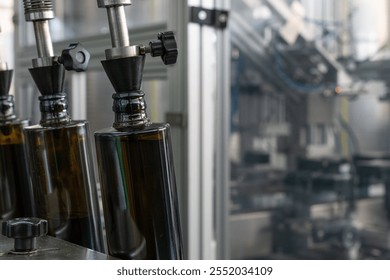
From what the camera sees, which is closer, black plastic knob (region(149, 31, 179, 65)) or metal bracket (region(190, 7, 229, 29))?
black plastic knob (region(149, 31, 179, 65))

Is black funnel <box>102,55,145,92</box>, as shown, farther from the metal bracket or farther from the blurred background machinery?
the blurred background machinery

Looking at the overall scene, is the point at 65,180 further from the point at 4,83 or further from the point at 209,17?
the point at 209,17

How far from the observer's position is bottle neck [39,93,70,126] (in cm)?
40

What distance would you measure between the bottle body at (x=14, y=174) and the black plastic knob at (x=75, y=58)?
0.43ft

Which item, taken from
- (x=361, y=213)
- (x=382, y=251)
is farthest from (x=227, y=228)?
(x=361, y=213)

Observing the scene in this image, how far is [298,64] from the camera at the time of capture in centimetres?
266

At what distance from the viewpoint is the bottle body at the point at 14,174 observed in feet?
1.58

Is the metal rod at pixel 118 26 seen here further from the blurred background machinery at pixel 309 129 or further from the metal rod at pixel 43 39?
the blurred background machinery at pixel 309 129

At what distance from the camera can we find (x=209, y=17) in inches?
29.3

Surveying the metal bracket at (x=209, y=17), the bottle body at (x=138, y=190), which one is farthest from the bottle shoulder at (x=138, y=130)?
the metal bracket at (x=209, y=17)

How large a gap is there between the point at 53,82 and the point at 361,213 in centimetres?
230

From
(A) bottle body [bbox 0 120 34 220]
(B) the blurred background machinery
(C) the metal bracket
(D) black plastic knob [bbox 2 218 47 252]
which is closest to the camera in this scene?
(D) black plastic knob [bbox 2 218 47 252]

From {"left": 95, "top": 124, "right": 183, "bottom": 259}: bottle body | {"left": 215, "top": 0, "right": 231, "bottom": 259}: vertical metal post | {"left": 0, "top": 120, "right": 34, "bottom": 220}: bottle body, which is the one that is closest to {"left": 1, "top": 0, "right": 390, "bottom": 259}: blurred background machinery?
{"left": 215, "top": 0, "right": 231, "bottom": 259}: vertical metal post

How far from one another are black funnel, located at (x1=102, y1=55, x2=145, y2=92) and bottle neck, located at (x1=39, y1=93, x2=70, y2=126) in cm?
7
